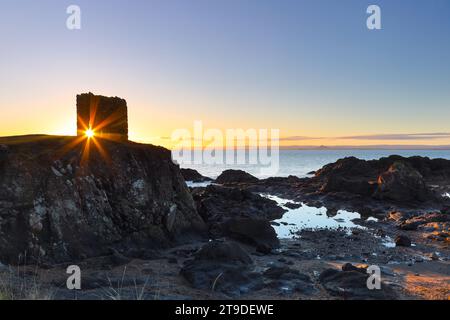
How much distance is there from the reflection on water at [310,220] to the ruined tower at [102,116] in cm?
1137

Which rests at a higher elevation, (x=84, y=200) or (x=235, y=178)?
(x=84, y=200)

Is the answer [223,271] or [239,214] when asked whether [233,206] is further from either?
[223,271]

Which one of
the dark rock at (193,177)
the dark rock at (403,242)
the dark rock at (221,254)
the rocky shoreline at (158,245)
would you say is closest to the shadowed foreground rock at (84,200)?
the rocky shoreline at (158,245)

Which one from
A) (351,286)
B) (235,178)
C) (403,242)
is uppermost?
(351,286)

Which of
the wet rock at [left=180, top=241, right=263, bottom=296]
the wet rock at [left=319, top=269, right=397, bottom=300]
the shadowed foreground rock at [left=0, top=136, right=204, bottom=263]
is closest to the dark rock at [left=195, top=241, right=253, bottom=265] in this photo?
the wet rock at [left=180, top=241, right=263, bottom=296]

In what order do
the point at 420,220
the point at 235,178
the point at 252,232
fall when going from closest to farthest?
the point at 252,232, the point at 420,220, the point at 235,178

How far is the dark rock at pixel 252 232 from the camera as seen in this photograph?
20812mm

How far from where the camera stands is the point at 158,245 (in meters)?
19.8

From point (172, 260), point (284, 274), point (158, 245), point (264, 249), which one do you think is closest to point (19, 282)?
point (172, 260)

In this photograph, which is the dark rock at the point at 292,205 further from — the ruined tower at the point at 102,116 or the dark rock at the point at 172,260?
the dark rock at the point at 172,260

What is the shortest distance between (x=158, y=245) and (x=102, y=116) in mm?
8151

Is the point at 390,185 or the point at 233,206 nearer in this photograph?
the point at 233,206

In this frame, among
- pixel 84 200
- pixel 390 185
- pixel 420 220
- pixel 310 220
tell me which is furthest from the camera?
pixel 390 185
